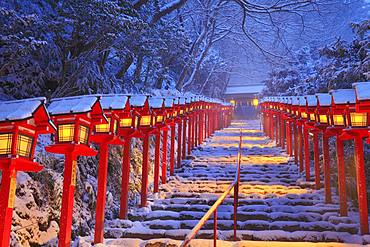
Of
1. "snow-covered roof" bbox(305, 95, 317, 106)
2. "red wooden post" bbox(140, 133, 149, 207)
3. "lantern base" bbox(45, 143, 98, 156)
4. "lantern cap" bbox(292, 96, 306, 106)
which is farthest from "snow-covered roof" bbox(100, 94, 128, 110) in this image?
"lantern cap" bbox(292, 96, 306, 106)

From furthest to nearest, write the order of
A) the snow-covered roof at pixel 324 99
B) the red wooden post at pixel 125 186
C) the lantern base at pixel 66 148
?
Answer: the snow-covered roof at pixel 324 99, the red wooden post at pixel 125 186, the lantern base at pixel 66 148

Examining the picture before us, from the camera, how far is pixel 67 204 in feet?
16.5

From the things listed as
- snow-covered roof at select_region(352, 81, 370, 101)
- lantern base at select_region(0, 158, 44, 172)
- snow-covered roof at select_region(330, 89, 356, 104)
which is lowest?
lantern base at select_region(0, 158, 44, 172)

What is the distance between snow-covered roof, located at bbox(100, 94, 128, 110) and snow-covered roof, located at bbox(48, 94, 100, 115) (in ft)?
3.52

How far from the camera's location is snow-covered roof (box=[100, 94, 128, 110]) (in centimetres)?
656

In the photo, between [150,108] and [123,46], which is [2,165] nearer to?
[150,108]

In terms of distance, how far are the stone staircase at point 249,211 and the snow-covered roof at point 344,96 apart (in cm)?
269

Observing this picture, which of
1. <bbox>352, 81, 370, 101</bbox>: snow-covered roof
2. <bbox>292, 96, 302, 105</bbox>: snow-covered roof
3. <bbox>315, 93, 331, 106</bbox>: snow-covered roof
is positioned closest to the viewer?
<bbox>352, 81, 370, 101</bbox>: snow-covered roof

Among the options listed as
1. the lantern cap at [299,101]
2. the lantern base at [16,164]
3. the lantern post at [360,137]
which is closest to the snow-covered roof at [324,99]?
the lantern post at [360,137]

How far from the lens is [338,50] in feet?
33.9

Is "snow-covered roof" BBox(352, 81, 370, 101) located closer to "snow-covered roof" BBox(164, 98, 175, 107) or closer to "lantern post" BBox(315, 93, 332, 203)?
"lantern post" BBox(315, 93, 332, 203)

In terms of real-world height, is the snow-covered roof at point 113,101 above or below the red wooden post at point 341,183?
above

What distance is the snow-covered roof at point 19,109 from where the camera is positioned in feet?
13.1

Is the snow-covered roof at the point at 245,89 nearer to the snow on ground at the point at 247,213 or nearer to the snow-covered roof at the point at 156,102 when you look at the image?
the snow on ground at the point at 247,213
